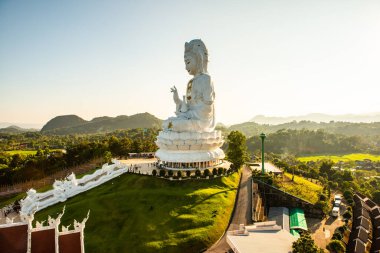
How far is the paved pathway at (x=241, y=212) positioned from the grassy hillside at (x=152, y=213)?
1.87 ft

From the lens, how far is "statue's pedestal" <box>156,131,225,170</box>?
33.9 m

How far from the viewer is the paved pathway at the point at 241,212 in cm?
2261

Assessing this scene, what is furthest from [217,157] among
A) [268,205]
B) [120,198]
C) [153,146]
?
[153,146]

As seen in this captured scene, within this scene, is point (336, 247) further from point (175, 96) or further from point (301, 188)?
point (175, 96)

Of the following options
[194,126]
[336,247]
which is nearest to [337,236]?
[336,247]

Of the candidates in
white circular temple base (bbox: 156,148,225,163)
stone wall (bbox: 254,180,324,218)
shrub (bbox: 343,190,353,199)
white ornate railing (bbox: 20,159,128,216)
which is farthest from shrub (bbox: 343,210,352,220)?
white ornate railing (bbox: 20,159,128,216)

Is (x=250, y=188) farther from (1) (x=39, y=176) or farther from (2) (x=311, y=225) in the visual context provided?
(1) (x=39, y=176)

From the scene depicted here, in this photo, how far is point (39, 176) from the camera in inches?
1628

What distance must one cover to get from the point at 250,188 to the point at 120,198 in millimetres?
14221

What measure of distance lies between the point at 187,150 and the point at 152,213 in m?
10.3

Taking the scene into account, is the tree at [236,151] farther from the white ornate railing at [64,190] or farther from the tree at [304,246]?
the tree at [304,246]

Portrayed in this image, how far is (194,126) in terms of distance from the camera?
3569cm

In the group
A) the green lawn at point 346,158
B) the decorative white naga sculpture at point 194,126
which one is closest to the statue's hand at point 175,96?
the decorative white naga sculpture at point 194,126

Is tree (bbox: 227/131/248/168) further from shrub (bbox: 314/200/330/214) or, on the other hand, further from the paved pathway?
shrub (bbox: 314/200/330/214)
